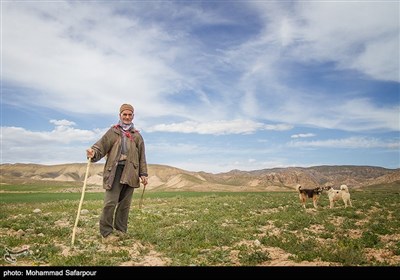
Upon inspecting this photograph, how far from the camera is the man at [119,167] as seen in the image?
8875 millimetres

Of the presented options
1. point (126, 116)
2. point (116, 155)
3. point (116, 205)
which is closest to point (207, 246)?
point (116, 205)

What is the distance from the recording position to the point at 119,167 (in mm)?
9164

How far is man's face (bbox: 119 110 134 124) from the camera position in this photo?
937 centimetres

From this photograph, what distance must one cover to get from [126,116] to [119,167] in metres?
1.50

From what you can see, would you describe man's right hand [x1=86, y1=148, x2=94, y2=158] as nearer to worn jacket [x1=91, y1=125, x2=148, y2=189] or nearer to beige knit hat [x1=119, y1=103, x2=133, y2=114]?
worn jacket [x1=91, y1=125, x2=148, y2=189]

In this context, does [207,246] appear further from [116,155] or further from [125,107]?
[125,107]

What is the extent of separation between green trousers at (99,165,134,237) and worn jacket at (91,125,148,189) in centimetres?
20

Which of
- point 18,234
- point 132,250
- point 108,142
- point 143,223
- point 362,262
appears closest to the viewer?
point 362,262

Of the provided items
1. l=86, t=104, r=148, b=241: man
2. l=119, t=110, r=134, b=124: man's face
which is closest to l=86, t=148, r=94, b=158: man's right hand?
l=86, t=104, r=148, b=241: man

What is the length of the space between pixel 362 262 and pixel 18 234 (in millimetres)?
9625
